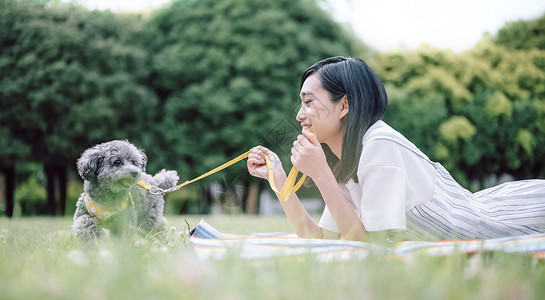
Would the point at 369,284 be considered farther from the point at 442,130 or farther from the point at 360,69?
the point at 442,130

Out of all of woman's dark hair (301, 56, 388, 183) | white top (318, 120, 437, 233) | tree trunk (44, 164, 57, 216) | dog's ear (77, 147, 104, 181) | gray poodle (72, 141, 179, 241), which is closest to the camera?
white top (318, 120, 437, 233)

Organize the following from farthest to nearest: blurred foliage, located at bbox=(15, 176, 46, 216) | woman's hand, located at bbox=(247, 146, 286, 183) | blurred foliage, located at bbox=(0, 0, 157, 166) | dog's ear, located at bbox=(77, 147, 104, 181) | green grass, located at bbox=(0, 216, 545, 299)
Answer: blurred foliage, located at bbox=(15, 176, 46, 216) < blurred foliage, located at bbox=(0, 0, 157, 166) < dog's ear, located at bbox=(77, 147, 104, 181) < woman's hand, located at bbox=(247, 146, 286, 183) < green grass, located at bbox=(0, 216, 545, 299)

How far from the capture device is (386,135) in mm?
2584

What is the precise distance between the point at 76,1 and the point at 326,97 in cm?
2008

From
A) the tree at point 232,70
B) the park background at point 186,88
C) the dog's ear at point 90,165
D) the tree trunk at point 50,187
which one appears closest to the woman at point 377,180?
the dog's ear at point 90,165

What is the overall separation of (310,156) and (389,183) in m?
0.51

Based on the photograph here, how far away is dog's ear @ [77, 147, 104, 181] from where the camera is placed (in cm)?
369

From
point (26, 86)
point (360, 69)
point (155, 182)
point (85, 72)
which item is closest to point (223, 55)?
point (85, 72)

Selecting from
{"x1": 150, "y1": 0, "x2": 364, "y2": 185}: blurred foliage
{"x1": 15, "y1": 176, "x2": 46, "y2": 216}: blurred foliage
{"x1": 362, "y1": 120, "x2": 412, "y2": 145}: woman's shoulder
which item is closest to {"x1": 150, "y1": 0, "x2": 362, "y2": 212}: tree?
{"x1": 150, "y1": 0, "x2": 364, "y2": 185}: blurred foliage

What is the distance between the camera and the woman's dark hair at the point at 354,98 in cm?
287

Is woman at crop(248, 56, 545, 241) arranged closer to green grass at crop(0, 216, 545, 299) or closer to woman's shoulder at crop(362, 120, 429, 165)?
woman's shoulder at crop(362, 120, 429, 165)

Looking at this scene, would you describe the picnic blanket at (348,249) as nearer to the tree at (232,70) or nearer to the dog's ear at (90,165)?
the dog's ear at (90,165)

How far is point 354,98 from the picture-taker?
2.88 meters

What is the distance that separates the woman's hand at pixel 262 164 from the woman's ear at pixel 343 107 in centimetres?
67
